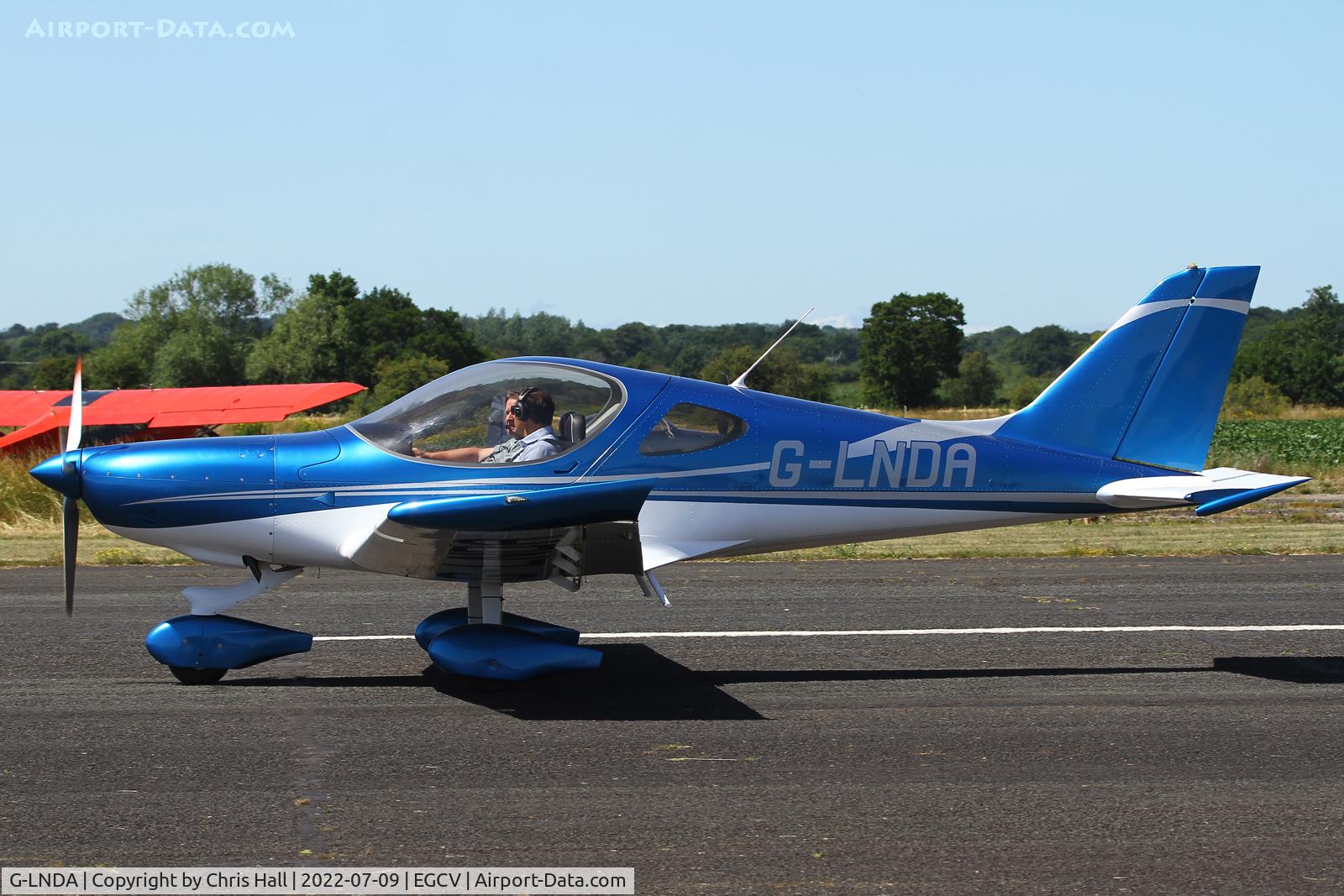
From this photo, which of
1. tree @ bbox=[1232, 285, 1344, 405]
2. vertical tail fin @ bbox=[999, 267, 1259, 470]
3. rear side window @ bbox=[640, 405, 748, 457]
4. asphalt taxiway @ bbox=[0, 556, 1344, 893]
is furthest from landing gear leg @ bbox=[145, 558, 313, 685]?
tree @ bbox=[1232, 285, 1344, 405]

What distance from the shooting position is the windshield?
739cm

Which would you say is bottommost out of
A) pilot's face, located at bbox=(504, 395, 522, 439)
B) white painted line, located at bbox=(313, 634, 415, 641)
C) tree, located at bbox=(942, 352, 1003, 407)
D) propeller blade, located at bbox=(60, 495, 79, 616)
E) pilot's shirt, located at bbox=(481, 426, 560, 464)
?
white painted line, located at bbox=(313, 634, 415, 641)

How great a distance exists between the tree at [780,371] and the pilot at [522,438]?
20433mm

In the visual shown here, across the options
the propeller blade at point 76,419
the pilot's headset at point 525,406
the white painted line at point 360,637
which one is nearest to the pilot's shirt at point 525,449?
the pilot's headset at point 525,406

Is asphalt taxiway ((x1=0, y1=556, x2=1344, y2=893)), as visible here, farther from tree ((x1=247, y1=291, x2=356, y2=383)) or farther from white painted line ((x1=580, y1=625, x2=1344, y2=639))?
tree ((x1=247, y1=291, x2=356, y2=383))

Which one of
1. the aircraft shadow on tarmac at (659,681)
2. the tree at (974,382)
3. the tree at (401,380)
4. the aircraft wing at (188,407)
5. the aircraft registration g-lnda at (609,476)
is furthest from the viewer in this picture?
the tree at (974,382)

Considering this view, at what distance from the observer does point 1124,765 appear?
19.2 feet

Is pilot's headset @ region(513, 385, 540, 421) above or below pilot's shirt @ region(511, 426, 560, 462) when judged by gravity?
above

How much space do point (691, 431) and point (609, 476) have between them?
2.00ft

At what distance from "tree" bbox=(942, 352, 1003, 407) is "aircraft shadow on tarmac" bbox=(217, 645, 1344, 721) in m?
74.6

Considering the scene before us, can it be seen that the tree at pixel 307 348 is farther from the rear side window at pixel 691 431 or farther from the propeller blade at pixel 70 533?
the rear side window at pixel 691 431

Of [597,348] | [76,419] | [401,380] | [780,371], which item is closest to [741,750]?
[76,419]

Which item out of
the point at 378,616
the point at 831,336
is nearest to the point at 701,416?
the point at 378,616

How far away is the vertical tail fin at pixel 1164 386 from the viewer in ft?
27.0
